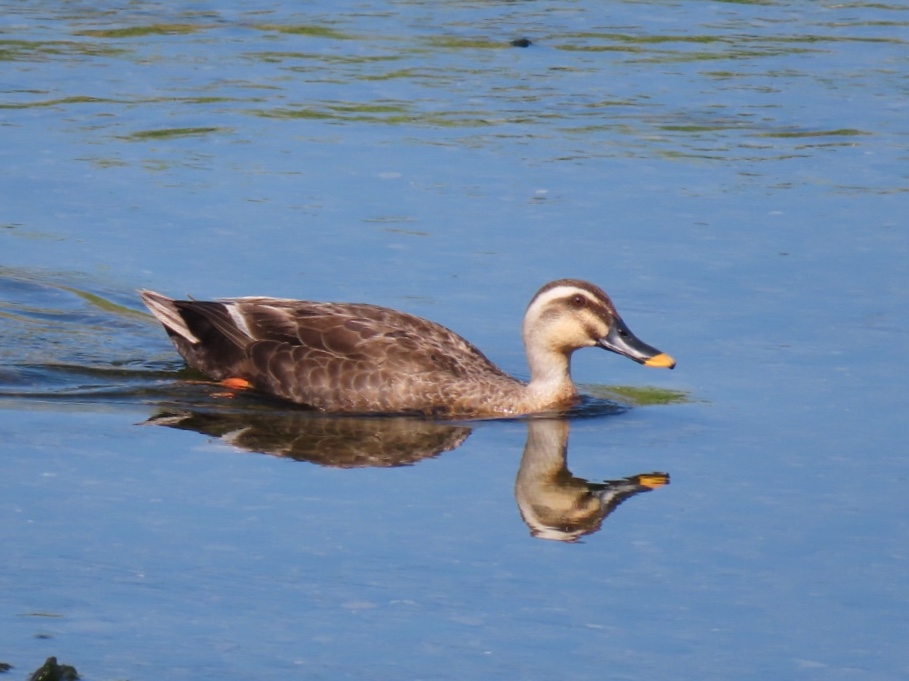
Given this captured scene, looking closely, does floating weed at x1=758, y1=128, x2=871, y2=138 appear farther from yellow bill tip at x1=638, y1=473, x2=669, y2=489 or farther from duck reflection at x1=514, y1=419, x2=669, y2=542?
yellow bill tip at x1=638, y1=473, x2=669, y2=489

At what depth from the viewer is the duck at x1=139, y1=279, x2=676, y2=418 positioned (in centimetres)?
1209

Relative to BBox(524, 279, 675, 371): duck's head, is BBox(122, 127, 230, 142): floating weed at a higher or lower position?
higher

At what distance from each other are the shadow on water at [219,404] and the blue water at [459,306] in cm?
4

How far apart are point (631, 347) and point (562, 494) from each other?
1817 millimetres

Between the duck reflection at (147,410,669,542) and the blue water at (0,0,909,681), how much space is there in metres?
0.06

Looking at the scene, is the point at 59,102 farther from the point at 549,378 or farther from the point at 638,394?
the point at 638,394

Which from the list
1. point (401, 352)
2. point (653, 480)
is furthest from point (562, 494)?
point (401, 352)

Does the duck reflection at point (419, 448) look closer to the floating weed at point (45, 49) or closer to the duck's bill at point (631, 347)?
the duck's bill at point (631, 347)

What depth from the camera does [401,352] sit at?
39.9 feet

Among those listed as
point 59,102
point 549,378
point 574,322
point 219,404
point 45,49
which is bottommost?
point 219,404

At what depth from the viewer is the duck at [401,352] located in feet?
39.7

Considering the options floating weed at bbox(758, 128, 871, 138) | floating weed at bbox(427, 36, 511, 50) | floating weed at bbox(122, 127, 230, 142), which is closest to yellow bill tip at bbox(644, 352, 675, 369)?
→ floating weed at bbox(758, 128, 871, 138)

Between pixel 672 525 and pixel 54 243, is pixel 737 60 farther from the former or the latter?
pixel 672 525

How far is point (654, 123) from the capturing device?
17984 mm
